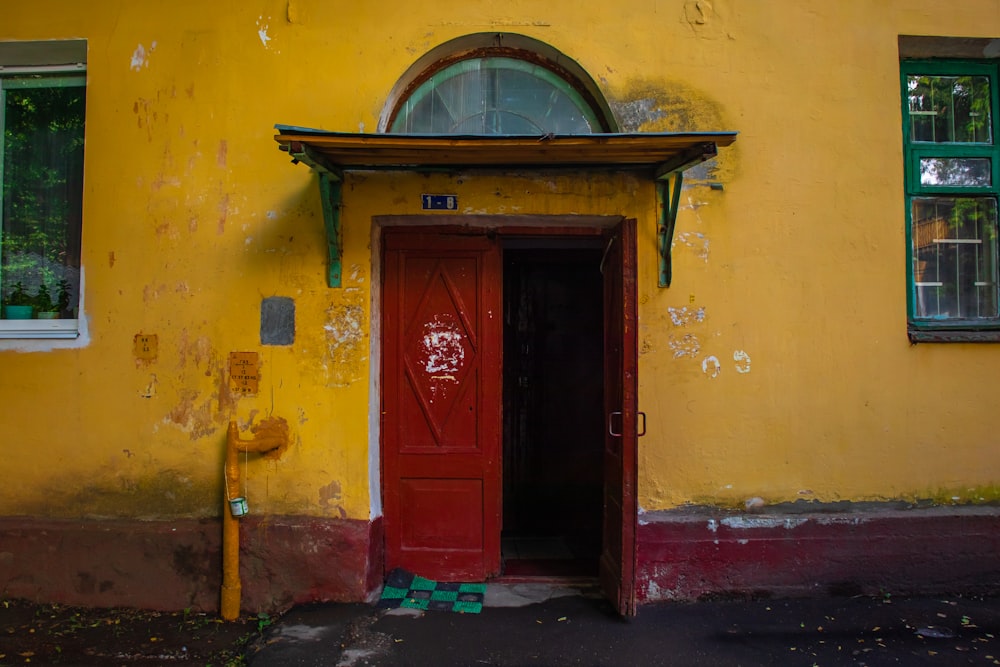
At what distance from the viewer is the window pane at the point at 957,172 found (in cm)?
450

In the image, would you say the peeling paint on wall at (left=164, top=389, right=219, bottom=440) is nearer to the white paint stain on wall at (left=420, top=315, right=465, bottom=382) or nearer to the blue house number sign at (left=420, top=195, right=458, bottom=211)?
the white paint stain on wall at (left=420, top=315, right=465, bottom=382)

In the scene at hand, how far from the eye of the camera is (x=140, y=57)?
4.28 metres

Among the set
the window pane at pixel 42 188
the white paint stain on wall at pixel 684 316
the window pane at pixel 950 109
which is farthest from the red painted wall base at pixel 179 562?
the window pane at pixel 950 109

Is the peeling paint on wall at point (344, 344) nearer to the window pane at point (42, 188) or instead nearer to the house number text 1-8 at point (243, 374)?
the house number text 1-8 at point (243, 374)

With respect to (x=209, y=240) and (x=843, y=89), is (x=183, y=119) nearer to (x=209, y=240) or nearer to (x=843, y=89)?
(x=209, y=240)

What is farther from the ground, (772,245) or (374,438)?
(772,245)

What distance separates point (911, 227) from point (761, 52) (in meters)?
1.66

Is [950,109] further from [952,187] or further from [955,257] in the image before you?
[955,257]

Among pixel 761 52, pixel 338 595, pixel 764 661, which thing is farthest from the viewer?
pixel 761 52

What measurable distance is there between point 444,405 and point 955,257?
3.89 metres

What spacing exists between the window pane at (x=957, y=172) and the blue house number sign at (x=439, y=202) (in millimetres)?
3388

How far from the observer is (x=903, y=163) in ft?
14.4

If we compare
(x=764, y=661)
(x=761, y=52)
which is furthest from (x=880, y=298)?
(x=764, y=661)

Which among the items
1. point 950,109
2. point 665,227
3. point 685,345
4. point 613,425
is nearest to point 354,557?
point 613,425
